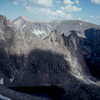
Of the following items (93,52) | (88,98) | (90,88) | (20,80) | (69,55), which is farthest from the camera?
(93,52)

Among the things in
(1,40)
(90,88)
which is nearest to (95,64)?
(1,40)

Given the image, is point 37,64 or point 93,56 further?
point 93,56

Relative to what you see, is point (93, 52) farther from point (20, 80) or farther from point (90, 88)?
point (90, 88)

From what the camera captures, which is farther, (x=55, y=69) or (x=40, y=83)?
(x=55, y=69)

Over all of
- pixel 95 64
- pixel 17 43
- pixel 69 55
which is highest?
pixel 17 43

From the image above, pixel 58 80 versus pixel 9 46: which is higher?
pixel 9 46

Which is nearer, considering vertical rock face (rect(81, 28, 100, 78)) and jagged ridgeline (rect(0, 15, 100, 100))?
jagged ridgeline (rect(0, 15, 100, 100))

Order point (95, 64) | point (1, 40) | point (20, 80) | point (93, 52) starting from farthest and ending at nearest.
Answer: point (93, 52), point (95, 64), point (1, 40), point (20, 80)

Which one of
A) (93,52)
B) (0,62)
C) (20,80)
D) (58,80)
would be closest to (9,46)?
(0,62)

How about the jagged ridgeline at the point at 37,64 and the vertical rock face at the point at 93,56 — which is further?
the vertical rock face at the point at 93,56

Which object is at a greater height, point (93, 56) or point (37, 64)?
point (37, 64)
